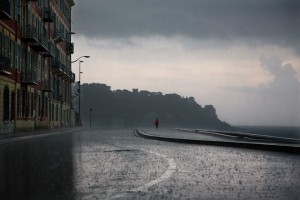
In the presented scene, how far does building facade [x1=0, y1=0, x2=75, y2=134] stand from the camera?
33.7 meters

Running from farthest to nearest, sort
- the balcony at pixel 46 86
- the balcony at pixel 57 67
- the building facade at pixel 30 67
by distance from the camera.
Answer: the balcony at pixel 57 67 < the balcony at pixel 46 86 < the building facade at pixel 30 67

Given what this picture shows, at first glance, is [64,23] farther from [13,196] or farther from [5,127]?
[13,196]

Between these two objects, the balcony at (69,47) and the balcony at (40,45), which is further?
the balcony at (69,47)

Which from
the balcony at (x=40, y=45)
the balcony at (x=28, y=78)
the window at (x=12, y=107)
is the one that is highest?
the balcony at (x=40, y=45)

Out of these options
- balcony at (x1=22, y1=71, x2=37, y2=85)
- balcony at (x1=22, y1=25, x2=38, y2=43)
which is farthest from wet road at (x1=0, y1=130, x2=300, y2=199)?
balcony at (x1=22, y1=25, x2=38, y2=43)

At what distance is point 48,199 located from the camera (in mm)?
6664

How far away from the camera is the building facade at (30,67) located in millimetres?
33688

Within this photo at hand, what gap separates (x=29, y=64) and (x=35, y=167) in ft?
105

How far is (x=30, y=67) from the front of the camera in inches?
1652

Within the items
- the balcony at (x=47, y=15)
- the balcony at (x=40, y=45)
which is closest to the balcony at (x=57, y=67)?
the balcony at (x=47, y=15)

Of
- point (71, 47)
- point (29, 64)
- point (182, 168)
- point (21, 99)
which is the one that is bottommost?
point (182, 168)

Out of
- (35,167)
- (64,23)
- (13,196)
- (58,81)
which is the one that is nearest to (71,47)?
(64,23)

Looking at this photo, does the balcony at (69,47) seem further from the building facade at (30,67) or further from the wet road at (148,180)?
the wet road at (148,180)

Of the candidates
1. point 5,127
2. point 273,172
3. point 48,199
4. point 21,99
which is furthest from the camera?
point 21,99
